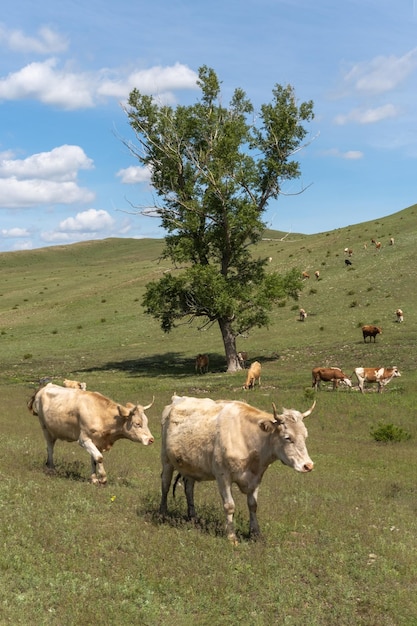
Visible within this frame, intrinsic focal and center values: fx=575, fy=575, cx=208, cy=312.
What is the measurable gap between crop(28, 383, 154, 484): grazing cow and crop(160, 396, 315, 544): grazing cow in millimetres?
2333

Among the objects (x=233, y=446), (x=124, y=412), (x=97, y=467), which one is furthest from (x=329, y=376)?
(x=233, y=446)

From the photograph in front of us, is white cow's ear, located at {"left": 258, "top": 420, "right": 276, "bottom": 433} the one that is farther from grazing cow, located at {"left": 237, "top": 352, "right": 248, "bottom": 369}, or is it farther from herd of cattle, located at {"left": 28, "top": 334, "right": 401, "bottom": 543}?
grazing cow, located at {"left": 237, "top": 352, "right": 248, "bottom": 369}

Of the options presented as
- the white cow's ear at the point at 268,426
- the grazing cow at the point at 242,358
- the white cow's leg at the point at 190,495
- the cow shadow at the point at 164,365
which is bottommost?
the cow shadow at the point at 164,365

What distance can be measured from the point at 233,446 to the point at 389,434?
13932mm

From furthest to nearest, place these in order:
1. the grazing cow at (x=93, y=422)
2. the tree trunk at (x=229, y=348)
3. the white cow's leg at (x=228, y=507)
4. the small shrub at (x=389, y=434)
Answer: the tree trunk at (x=229, y=348) → the small shrub at (x=389, y=434) → the grazing cow at (x=93, y=422) → the white cow's leg at (x=228, y=507)

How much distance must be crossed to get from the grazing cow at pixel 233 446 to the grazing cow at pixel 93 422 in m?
2.33

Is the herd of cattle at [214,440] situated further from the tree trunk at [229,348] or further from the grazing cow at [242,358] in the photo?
the grazing cow at [242,358]

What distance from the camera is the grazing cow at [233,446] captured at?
10.5 m

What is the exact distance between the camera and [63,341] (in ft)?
199

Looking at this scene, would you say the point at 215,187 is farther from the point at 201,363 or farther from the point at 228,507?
the point at 228,507

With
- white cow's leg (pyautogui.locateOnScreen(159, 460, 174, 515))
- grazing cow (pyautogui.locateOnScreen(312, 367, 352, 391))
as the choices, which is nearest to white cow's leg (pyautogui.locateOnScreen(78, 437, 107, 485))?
white cow's leg (pyautogui.locateOnScreen(159, 460, 174, 515))

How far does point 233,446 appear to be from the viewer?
10.8m

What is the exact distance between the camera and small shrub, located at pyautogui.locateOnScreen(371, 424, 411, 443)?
74.4 ft

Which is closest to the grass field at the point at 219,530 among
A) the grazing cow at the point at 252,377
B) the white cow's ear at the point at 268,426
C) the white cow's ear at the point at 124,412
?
the grazing cow at the point at 252,377
